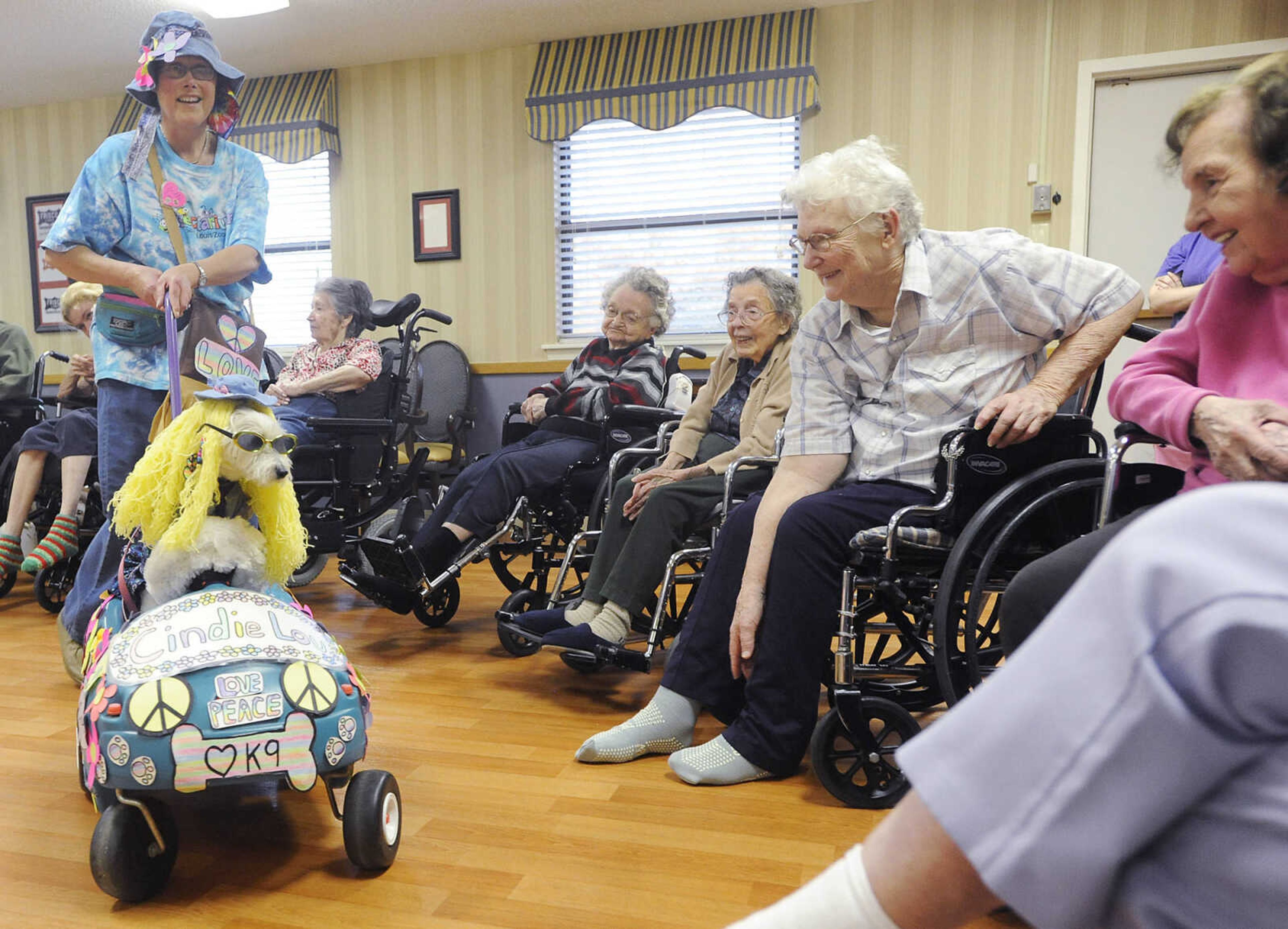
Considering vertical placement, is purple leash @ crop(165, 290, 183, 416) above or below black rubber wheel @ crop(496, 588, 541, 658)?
above

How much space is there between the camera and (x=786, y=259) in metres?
4.70

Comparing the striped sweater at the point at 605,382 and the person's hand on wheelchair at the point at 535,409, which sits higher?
the striped sweater at the point at 605,382

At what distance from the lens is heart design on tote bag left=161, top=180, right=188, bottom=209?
1.85m

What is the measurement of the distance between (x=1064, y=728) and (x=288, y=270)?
5.77 m

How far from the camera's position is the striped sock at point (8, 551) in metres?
3.20

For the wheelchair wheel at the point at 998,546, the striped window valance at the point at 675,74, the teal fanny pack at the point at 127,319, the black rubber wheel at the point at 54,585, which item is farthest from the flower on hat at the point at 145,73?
the striped window valance at the point at 675,74

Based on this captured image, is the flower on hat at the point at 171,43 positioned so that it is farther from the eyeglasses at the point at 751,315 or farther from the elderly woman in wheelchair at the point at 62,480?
the elderly woman in wheelchair at the point at 62,480

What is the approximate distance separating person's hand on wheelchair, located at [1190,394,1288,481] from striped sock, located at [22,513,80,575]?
10.6 ft

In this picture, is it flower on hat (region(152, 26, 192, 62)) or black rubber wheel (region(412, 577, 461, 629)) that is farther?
black rubber wheel (region(412, 577, 461, 629))

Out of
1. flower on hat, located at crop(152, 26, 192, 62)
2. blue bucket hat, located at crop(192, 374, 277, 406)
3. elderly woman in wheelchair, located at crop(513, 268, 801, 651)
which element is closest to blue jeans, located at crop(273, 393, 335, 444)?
elderly woman in wheelchair, located at crop(513, 268, 801, 651)

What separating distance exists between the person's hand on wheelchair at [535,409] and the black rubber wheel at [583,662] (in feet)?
2.88

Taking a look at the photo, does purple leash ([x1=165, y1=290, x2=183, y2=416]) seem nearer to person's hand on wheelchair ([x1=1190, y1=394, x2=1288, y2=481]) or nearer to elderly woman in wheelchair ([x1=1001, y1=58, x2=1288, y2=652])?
elderly woman in wheelchair ([x1=1001, y1=58, x2=1288, y2=652])

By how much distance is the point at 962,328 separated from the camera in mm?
1702

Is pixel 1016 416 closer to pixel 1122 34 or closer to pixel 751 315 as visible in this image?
pixel 751 315
